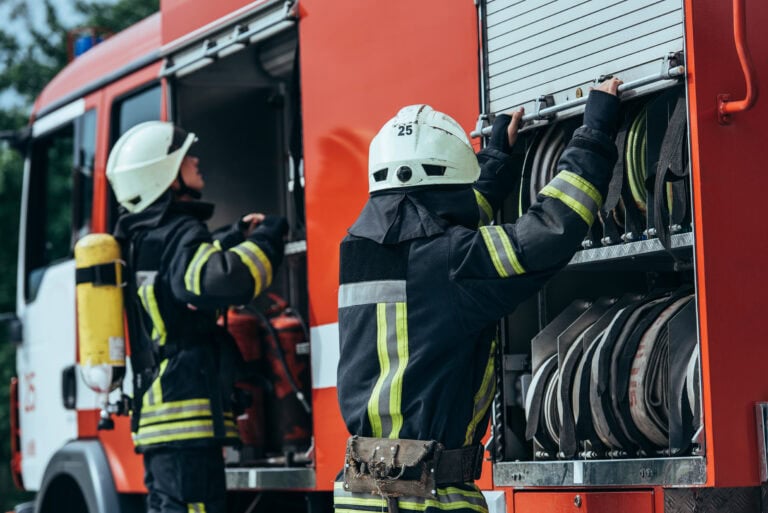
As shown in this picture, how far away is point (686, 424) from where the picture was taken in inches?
132

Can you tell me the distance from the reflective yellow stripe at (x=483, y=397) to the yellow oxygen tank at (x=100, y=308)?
196cm

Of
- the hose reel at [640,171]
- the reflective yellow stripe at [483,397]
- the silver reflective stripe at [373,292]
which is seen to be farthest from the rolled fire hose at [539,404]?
the silver reflective stripe at [373,292]

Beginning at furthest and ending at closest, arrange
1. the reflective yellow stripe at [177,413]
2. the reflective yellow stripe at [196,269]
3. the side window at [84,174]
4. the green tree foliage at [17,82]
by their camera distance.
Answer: the green tree foliage at [17,82], the side window at [84,174], the reflective yellow stripe at [177,413], the reflective yellow stripe at [196,269]

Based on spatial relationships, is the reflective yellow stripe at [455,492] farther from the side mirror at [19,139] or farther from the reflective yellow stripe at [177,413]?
the side mirror at [19,139]

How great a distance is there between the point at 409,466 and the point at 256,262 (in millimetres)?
1508

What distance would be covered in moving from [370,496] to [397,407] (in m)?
0.27

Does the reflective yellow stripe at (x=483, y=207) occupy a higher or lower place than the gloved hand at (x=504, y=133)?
lower

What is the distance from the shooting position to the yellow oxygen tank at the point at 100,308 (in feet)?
16.9

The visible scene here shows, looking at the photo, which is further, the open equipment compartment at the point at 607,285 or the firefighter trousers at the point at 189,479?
the firefighter trousers at the point at 189,479

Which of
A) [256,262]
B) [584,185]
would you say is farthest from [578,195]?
[256,262]

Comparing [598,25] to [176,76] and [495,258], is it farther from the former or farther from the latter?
[176,76]

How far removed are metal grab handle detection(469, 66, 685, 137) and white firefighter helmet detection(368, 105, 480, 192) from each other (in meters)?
0.18

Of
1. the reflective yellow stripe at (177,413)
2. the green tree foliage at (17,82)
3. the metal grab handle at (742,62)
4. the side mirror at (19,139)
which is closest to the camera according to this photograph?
the metal grab handle at (742,62)

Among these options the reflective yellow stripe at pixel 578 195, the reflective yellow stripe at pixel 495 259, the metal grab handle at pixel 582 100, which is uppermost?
the metal grab handle at pixel 582 100
